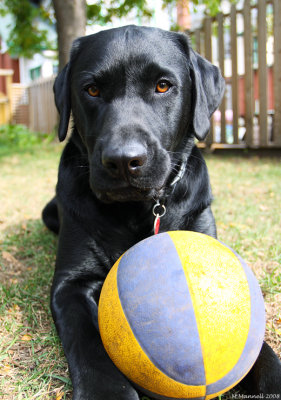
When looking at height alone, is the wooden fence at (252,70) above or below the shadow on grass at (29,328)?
above

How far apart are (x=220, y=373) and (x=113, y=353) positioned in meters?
0.38

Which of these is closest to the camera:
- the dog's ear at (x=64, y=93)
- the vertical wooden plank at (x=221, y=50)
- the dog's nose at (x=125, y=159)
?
the dog's nose at (x=125, y=159)

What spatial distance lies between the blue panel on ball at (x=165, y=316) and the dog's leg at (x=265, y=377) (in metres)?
0.28

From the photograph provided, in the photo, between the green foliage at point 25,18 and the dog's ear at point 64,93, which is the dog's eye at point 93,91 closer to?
the dog's ear at point 64,93

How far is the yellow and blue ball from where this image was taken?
1.31 m

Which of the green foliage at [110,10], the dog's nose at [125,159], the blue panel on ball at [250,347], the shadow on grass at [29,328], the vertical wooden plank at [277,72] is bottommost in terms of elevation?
the shadow on grass at [29,328]

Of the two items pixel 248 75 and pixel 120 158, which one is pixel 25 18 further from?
pixel 120 158

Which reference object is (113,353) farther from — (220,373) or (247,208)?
(247,208)

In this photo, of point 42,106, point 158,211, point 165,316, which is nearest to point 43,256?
point 158,211

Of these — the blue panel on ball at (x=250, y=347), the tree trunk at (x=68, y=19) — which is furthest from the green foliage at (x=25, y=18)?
the blue panel on ball at (x=250, y=347)

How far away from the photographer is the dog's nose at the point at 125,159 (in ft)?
5.61

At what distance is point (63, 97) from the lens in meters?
2.49

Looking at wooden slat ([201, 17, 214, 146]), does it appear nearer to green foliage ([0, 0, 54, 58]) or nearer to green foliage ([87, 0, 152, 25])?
green foliage ([87, 0, 152, 25])

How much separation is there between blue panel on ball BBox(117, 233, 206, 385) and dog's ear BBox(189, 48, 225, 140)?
1093 millimetres
